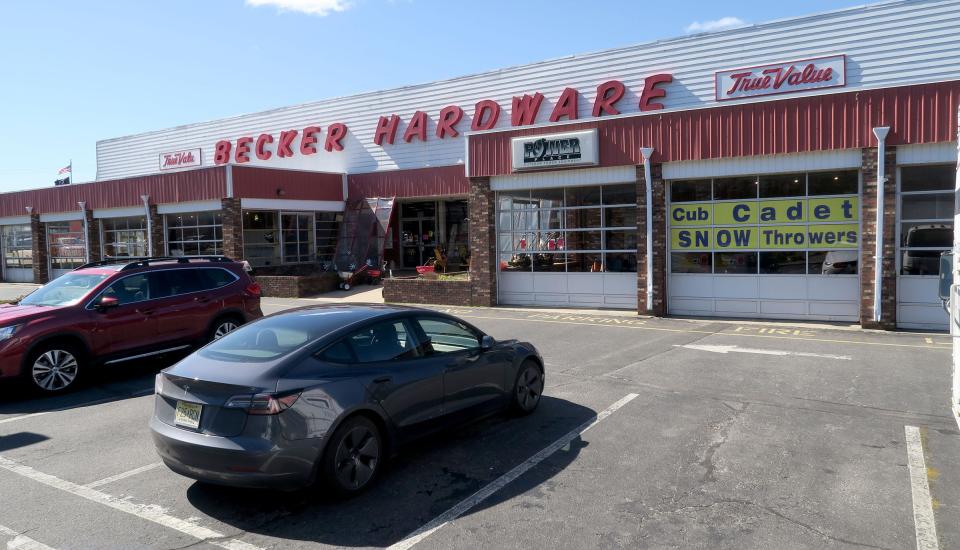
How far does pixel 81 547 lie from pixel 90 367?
5678 mm

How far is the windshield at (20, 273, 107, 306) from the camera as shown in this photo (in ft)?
31.5

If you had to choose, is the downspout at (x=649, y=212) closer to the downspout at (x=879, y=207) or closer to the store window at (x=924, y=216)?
the downspout at (x=879, y=207)

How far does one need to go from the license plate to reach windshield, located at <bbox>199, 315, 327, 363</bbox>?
466mm

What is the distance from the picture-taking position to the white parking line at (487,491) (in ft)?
15.1

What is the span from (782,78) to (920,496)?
18.1 metres

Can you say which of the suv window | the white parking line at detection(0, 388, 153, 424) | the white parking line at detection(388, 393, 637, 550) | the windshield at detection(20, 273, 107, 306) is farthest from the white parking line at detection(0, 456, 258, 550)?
the suv window

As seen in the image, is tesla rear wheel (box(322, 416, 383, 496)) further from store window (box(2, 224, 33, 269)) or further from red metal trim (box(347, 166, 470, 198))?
store window (box(2, 224, 33, 269))

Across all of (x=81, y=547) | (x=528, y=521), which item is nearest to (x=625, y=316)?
(x=528, y=521)

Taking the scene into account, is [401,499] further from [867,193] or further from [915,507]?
[867,193]

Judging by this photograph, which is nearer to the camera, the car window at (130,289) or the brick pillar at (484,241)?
the car window at (130,289)

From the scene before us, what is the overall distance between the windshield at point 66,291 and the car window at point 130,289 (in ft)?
0.74

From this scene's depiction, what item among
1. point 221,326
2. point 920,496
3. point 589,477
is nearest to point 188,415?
point 589,477

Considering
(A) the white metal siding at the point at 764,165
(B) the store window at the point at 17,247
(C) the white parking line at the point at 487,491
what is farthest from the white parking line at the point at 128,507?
(B) the store window at the point at 17,247

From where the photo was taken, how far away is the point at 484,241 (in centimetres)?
1828
